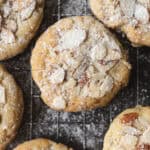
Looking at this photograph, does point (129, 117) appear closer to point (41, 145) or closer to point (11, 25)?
point (41, 145)

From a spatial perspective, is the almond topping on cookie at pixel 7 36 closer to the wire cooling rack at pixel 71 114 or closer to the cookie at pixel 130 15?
the wire cooling rack at pixel 71 114

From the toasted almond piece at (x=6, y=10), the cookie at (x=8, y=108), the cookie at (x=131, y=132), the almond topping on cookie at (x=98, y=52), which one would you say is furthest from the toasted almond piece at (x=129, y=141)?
the toasted almond piece at (x=6, y=10)

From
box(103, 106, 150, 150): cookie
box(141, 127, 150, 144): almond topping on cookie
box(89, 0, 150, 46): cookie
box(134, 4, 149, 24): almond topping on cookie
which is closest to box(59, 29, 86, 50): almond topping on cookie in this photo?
box(89, 0, 150, 46): cookie

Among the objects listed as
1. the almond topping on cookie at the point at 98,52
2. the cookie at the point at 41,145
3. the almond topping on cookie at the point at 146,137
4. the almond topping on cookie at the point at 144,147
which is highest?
the almond topping on cookie at the point at 98,52

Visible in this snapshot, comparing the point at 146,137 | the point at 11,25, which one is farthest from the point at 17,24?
the point at 146,137

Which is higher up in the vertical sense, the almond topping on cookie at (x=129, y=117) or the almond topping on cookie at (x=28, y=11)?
the almond topping on cookie at (x=28, y=11)

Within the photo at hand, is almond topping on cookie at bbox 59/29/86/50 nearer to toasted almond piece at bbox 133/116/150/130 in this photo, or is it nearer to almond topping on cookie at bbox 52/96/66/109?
almond topping on cookie at bbox 52/96/66/109

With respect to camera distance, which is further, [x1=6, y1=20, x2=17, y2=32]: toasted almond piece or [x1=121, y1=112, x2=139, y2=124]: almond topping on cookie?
[x1=6, y1=20, x2=17, y2=32]: toasted almond piece

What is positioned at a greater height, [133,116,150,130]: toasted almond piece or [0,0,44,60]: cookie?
[0,0,44,60]: cookie
